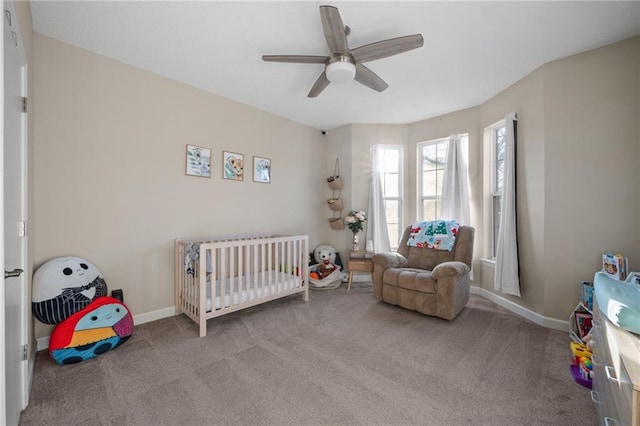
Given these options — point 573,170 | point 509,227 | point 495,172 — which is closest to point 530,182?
point 573,170

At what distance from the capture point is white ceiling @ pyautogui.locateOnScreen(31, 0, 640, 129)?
70.6 inches

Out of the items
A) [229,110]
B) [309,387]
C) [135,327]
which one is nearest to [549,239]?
[309,387]

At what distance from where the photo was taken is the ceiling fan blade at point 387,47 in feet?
5.61

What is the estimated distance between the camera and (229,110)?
321cm

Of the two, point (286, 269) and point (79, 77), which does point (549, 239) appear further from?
point (79, 77)

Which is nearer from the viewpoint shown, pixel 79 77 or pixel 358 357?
pixel 358 357

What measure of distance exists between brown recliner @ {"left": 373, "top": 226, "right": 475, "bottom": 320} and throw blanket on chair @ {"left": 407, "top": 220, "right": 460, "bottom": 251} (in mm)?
56

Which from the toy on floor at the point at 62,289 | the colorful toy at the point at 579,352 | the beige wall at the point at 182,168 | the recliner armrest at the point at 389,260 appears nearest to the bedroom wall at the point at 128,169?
the beige wall at the point at 182,168

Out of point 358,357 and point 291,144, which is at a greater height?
point 291,144

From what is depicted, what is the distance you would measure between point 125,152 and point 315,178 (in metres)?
2.64

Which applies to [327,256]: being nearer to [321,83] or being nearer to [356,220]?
[356,220]

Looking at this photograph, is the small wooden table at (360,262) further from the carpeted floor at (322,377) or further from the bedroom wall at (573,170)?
the bedroom wall at (573,170)

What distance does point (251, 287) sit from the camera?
9.17ft

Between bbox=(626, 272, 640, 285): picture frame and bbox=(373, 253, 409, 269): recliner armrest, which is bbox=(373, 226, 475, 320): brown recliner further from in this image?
bbox=(626, 272, 640, 285): picture frame
